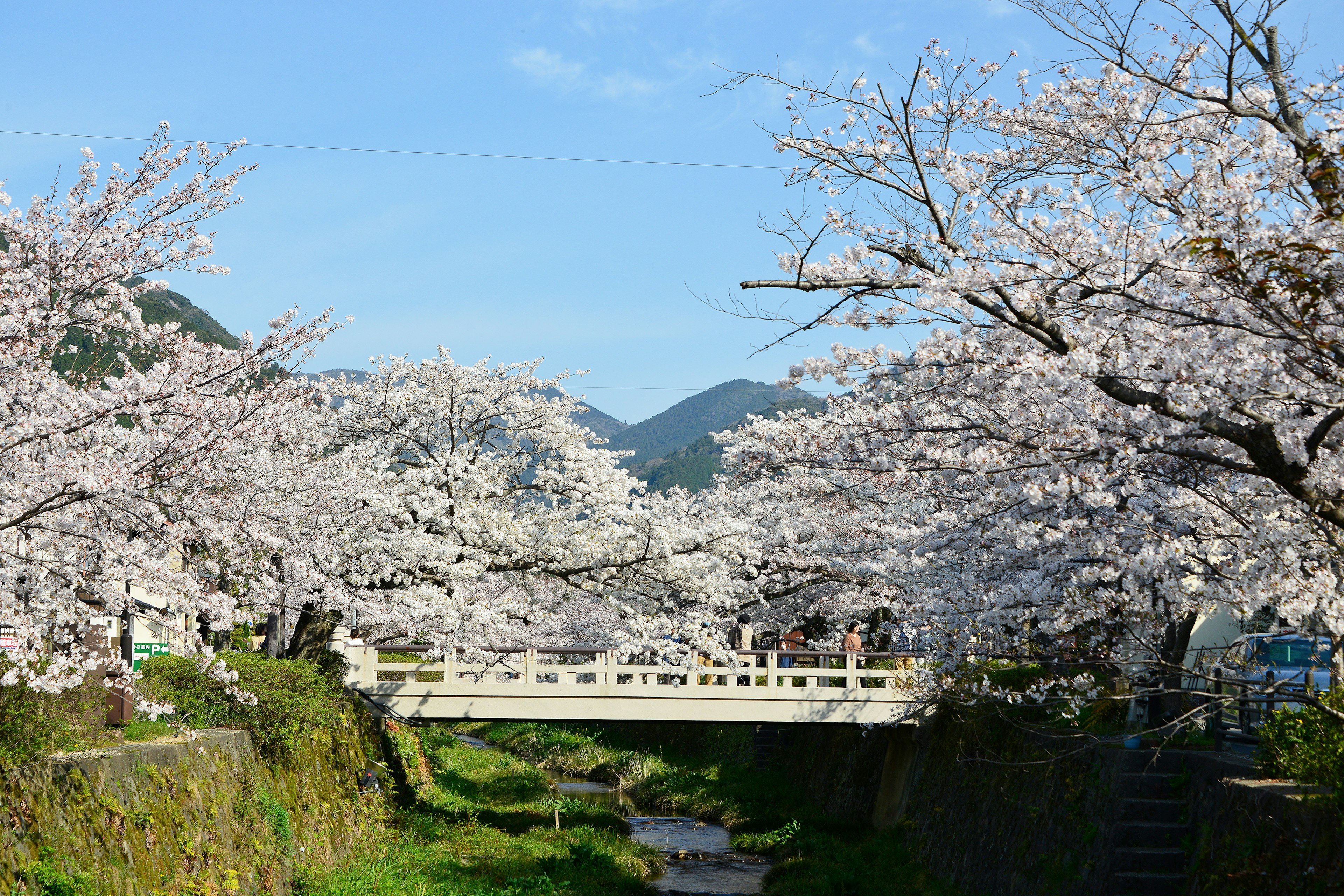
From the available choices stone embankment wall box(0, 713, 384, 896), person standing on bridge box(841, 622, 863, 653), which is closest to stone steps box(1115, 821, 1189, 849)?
person standing on bridge box(841, 622, 863, 653)

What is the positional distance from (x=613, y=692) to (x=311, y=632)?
19.6ft

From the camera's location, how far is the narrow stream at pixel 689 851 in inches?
810

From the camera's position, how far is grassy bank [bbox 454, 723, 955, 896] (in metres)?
19.5

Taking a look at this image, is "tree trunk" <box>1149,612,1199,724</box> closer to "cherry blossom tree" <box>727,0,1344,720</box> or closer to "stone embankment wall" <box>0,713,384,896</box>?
"cherry blossom tree" <box>727,0,1344,720</box>

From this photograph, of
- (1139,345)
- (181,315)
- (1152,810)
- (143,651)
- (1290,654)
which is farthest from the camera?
(181,315)

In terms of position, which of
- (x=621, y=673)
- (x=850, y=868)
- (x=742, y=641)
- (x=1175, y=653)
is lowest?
(x=850, y=868)

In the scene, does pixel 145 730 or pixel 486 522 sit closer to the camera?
pixel 145 730

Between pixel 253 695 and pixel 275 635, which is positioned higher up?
pixel 275 635

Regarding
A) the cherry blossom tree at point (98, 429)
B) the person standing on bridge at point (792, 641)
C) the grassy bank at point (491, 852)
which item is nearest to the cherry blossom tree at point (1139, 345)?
the cherry blossom tree at point (98, 429)

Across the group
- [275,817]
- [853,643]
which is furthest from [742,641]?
[275,817]

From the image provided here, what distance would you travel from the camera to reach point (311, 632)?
18953 millimetres

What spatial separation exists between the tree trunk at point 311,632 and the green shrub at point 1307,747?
14735 millimetres

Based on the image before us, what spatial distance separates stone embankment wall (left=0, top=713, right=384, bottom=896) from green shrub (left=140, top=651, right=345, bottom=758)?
419 mm

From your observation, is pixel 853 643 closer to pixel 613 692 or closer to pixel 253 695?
pixel 613 692
